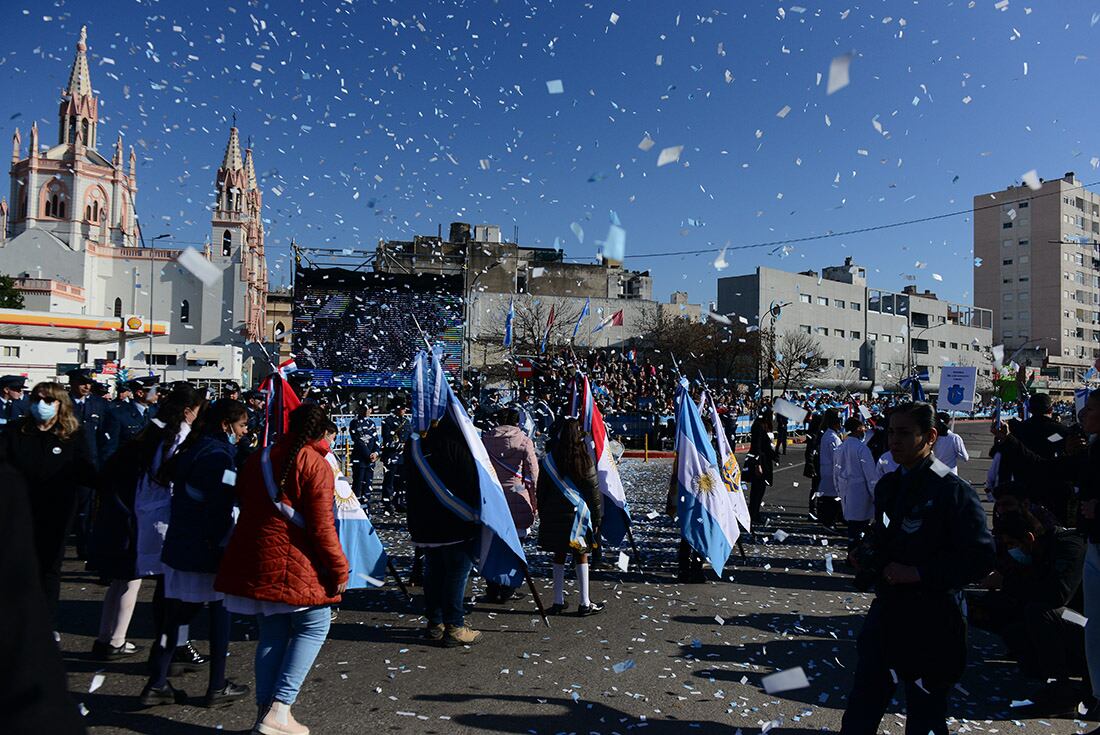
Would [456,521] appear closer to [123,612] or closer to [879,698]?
[123,612]

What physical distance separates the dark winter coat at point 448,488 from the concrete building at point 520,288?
44870 millimetres

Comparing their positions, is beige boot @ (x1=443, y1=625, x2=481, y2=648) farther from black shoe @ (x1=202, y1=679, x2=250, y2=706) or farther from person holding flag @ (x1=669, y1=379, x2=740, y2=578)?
person holding flag @ (x1=669, y1=379, x2=740, y2=578)

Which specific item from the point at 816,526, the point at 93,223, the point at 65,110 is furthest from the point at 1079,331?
the point at 65,110

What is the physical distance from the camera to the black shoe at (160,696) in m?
4.52

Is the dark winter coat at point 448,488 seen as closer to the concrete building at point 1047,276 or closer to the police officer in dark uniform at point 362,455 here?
the police officer in dark uniform at point 362,455

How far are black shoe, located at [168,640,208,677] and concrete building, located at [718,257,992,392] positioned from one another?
5119 centimetres

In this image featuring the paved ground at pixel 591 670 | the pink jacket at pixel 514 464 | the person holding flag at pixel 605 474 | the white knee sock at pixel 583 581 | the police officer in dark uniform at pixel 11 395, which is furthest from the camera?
the police officer in dark uniform at pixel 11 395

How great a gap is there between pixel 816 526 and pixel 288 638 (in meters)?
9.41

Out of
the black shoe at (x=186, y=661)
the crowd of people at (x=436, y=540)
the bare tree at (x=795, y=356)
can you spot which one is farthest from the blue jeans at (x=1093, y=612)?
the bare tree at (x=795, y=356)

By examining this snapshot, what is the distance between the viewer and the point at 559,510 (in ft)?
22.1

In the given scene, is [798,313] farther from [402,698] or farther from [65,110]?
[65,110]

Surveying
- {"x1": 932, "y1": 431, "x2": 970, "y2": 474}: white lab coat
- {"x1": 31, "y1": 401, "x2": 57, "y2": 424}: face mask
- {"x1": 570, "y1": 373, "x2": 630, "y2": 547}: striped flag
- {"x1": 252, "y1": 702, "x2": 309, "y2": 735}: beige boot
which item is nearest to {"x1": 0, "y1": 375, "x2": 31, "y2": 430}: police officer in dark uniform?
{"x1": 31, "y1": 401, "x2": 57, "y2": 424}: face mask

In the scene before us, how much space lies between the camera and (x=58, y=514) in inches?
169

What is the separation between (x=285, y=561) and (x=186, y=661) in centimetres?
196
